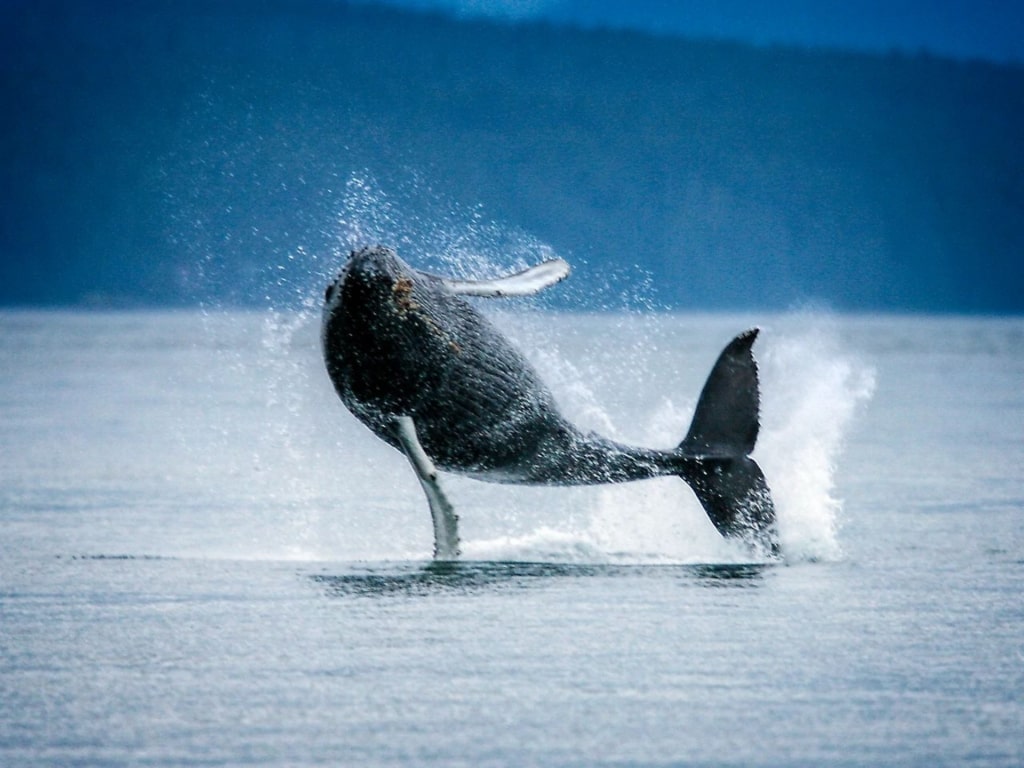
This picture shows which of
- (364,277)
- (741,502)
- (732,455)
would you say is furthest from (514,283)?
(741,502)

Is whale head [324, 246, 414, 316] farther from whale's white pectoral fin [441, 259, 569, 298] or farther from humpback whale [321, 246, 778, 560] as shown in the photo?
whale's white pectoral fin [441, 259, 569, 298]

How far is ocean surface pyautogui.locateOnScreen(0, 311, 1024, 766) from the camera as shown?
7.61 meters

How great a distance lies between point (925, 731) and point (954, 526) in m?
6.08

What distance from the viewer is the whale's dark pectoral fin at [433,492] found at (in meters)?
11.4

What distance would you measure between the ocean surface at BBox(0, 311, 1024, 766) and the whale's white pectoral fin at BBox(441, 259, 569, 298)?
85 cm

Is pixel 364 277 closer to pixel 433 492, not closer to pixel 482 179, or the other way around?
pixel 433 492

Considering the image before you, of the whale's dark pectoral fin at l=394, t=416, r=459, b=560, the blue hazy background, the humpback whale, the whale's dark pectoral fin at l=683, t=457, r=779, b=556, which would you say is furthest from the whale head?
the blue hazy background

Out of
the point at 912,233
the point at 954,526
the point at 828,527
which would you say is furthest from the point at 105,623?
the point at 912,233

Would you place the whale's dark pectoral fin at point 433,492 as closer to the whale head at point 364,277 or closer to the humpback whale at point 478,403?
the humpback whale at point 478,403

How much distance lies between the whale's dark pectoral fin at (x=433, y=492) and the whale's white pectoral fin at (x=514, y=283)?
845mm

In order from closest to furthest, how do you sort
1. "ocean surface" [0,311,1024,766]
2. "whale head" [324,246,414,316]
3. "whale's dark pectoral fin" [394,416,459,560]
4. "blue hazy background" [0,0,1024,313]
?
"ocean surface" [0,311,1024,766] < "whale head" [324,246,414,316] < "whale's dark pectoral fin" [394,416,459,560] < "blue hazy background" [0,0,1024,313]

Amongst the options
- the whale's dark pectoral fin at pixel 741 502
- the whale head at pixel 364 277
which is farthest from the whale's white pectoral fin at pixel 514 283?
the whale's dark pectoral fin at pixel 741 502

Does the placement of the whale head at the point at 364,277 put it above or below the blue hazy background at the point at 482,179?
below

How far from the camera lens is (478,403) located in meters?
11.6
